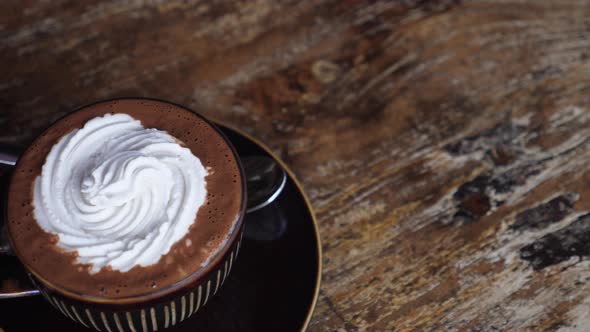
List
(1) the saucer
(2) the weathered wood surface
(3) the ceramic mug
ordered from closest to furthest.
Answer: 1. (3) the ceramic mug
2. (1) the saucer
3. (2) the weathered wood surface

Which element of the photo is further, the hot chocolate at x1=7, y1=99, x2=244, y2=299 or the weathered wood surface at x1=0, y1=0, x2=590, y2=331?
the weathered wood surface at x1=0, y1=0, x2=590, y2=331

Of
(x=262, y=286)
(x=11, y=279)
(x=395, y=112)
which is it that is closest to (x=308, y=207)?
(x=262, y=286)

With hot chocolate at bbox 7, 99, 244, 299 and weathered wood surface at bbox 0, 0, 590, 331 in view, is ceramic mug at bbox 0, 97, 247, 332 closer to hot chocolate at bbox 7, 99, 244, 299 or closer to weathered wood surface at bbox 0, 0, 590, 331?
hot chocolate at bbox 7, 99, 244, 299

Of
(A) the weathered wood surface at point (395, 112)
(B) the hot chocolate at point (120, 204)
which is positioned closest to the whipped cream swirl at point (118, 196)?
(B) the hot chocolate at point (120, 204)

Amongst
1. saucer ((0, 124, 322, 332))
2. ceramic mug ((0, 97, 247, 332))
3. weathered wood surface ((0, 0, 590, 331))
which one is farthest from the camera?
weathered wood surface ((0, 0, 590, 331))

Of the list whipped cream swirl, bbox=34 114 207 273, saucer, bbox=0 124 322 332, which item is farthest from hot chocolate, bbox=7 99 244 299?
saucer, bbox=0 124 322 332

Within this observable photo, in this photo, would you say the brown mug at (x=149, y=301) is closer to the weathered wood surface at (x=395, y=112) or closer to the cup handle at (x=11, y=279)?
the cup handle at (x=11, y=279)

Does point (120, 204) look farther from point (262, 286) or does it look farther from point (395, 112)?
A: point (395, 112)

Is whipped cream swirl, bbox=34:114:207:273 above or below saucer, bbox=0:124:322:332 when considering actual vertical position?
above
